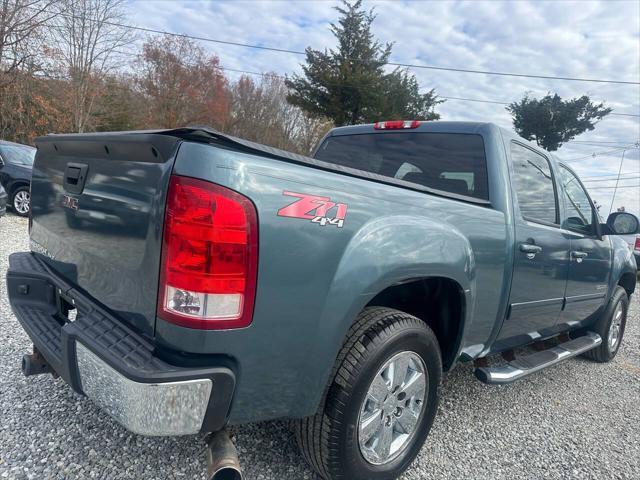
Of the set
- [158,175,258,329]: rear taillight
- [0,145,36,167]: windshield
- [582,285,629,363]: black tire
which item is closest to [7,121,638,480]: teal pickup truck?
[158,175,258,329]: rear taillight

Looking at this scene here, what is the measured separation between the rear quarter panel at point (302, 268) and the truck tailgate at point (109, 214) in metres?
0.16

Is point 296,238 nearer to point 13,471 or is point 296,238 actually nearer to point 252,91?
point 13,471

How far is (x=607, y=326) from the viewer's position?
4504 millimetres

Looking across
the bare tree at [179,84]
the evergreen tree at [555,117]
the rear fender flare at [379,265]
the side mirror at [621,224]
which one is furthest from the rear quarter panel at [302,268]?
the bare tree at [179,84]

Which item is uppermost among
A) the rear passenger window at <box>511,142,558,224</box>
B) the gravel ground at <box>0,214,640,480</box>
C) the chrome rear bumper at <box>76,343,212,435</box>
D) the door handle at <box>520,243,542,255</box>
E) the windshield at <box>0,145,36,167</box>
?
the rear passenger window at <box>511,142,558,224</box>

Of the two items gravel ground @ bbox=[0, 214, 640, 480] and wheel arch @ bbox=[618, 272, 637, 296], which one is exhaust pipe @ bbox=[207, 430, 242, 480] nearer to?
gravel ground @ bbox=[0, 214, 640, 480]

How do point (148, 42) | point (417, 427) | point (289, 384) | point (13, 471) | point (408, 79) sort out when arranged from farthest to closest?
1. point (148, 42)
2. point (408, 79)
3. point (417, 427)
4. point (13, 471)
5. point (289, 384)

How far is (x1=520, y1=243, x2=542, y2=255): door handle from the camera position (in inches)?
106

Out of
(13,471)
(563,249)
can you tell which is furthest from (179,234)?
(563,249)

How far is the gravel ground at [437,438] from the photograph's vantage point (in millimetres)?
2107

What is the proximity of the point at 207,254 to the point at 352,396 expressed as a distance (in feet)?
2.98

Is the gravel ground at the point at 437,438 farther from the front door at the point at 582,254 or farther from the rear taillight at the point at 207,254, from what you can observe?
the rear taillight at the point at 207,254

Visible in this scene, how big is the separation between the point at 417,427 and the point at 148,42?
36.0 meters

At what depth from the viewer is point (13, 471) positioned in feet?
6.43
